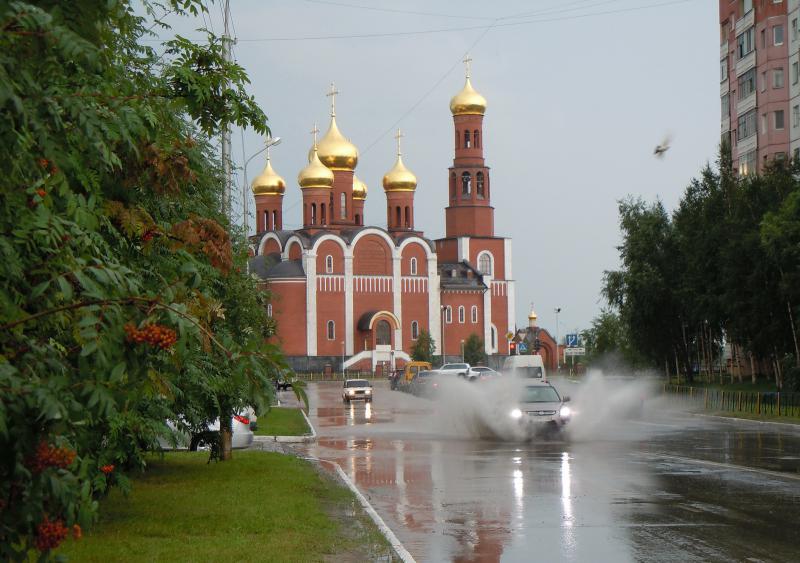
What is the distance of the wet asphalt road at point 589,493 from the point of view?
12336 millimetres

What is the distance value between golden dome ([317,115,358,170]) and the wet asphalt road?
288 feet

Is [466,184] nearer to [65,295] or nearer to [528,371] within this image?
[528,371]

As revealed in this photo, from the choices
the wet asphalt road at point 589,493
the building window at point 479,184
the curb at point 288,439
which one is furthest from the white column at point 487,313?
the wet asphalt road at point 589,493

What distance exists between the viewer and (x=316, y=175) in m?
116

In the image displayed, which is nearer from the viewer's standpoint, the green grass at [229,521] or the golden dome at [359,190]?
Result: the green grass at [229,521]

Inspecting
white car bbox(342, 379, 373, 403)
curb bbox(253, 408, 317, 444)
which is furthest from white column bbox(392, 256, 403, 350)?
curb bbox(253, 408, 317, 444)

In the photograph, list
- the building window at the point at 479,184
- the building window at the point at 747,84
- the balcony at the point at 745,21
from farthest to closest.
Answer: the building window at the point at 479,184 → the balcony at the point at 745,21 → the building window at the point at 747,84

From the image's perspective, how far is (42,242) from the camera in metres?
5.89

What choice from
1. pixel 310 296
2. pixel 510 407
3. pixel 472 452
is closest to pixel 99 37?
pixel 472 452

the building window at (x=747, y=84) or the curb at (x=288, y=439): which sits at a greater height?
the building window at (x=747, y=84)

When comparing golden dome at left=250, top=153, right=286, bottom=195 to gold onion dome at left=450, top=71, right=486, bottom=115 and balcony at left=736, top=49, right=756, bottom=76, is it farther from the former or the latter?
balcony at left=736, top=49, right=756, bottom=76

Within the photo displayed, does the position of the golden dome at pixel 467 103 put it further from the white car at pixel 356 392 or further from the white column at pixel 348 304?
the white car at pixel 356 392

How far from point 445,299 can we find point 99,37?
4486 inches

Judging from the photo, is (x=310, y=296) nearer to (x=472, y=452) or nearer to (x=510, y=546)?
Result: (x=472, y=452)
